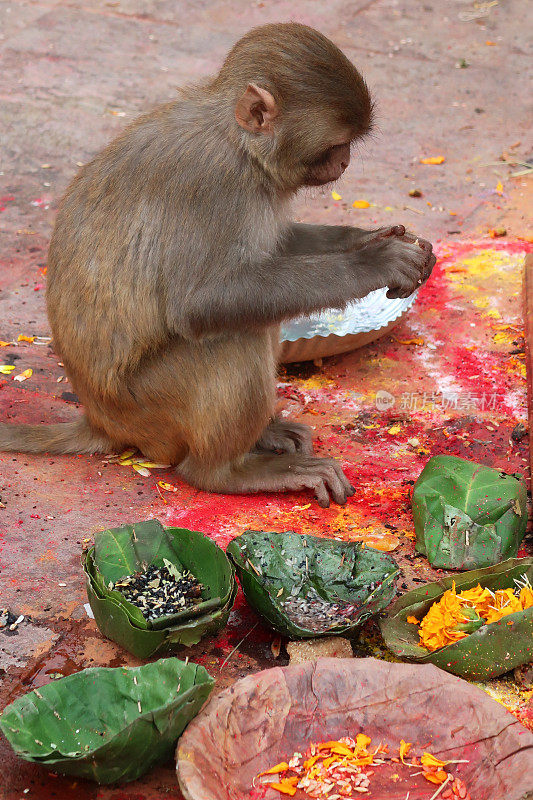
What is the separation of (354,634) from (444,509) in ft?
2.83

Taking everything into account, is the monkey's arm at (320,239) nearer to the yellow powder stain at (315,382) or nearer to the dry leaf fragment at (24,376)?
the yellow powder stain at (315,382)

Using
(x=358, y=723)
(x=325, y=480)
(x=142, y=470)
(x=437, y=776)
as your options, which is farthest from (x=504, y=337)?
(x=437, y=776)

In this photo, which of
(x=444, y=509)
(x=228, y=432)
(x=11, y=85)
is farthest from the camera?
(x=11, y=85)

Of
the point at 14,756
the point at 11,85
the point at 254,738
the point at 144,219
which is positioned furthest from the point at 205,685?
the point at 11,85

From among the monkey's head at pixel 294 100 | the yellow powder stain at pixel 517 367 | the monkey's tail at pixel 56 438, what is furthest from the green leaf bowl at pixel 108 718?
the yellow powder stain at pixel 517 367

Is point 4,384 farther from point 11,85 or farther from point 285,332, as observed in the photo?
point 11,85

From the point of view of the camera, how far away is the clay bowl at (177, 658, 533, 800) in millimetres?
3428

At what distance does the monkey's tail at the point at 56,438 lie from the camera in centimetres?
565

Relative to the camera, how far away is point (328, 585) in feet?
14.7

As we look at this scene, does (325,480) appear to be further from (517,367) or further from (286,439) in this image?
(517,367)

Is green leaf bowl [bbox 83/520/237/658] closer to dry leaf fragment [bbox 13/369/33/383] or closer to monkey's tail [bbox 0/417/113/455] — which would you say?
monkey's tail [bbox 0/417/113/455]

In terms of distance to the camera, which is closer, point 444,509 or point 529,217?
point 444,509

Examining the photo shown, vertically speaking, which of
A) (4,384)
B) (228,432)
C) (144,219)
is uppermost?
(144,219)

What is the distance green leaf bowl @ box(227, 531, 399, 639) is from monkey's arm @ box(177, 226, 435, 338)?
108 centimetres
